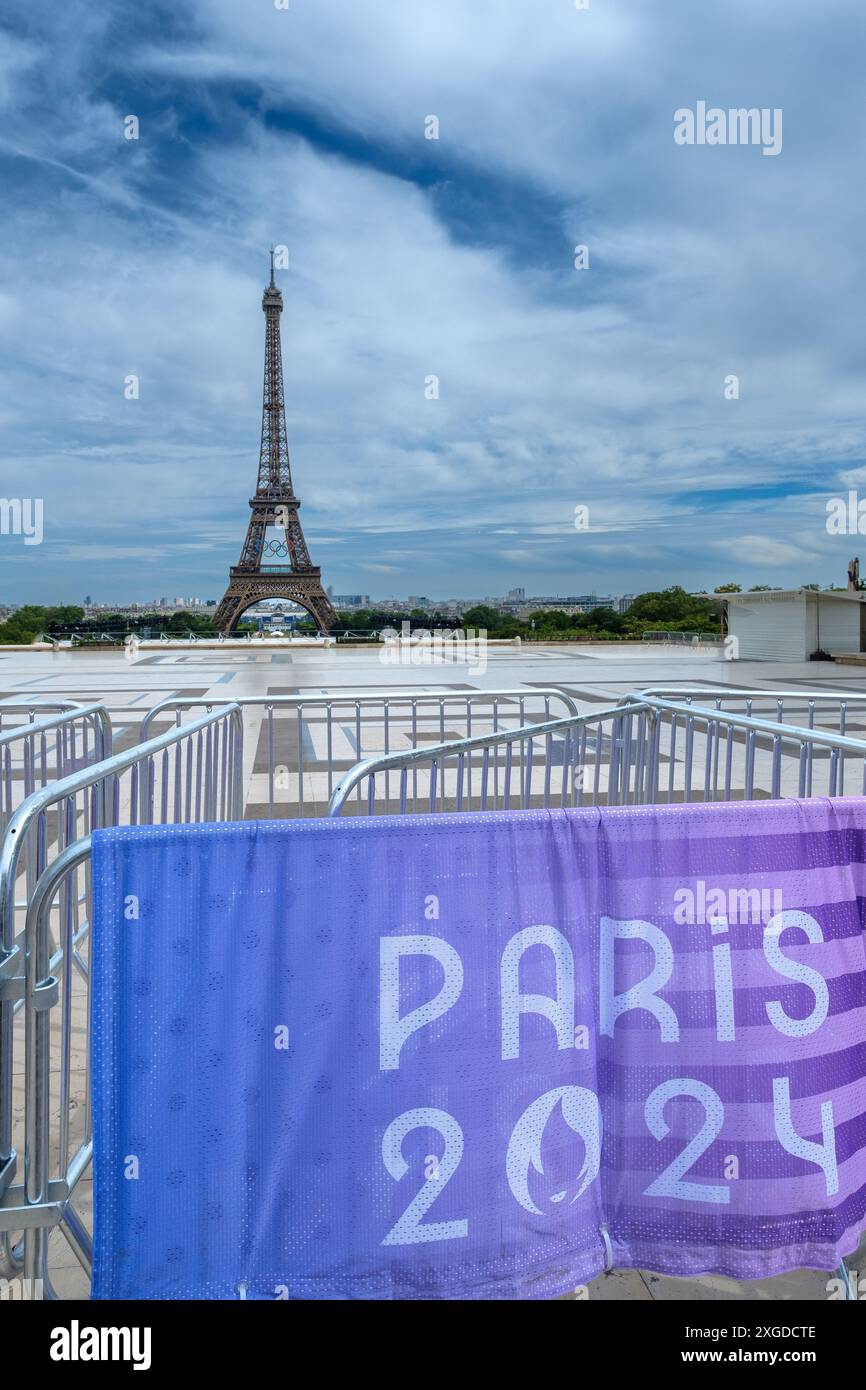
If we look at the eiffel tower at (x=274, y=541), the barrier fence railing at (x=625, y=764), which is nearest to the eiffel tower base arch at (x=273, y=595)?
the eiffel tower at (x=274, y=541)

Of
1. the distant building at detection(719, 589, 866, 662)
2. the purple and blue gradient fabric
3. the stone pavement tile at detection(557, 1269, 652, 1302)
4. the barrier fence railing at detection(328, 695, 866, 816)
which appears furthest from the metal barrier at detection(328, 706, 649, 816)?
the distant building at detection(719, 589, 866, 662)

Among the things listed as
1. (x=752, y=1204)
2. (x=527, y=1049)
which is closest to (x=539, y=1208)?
(x=527, y=1049)

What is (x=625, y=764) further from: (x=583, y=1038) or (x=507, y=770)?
(x=583, y=1038)

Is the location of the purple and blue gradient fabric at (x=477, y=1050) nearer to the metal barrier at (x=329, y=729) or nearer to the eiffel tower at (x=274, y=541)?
the metal barrier at (x=329, y=729)

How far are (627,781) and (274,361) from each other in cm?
5910

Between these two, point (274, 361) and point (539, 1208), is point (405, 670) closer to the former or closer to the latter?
point (539, 1208)

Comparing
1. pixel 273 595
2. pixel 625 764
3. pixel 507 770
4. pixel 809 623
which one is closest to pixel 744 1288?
pixel 507 770

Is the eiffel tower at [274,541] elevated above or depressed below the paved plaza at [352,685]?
above

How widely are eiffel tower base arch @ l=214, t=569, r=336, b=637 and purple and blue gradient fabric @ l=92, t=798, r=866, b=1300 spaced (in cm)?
5224

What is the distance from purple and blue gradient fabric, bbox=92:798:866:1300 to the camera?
82.0 inches

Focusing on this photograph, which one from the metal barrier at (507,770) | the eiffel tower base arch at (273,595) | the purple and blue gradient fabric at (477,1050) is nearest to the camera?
the purple and blue gradient fabric at (477,1050)

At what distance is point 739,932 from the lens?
233cm

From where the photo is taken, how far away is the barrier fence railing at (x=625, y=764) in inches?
145
